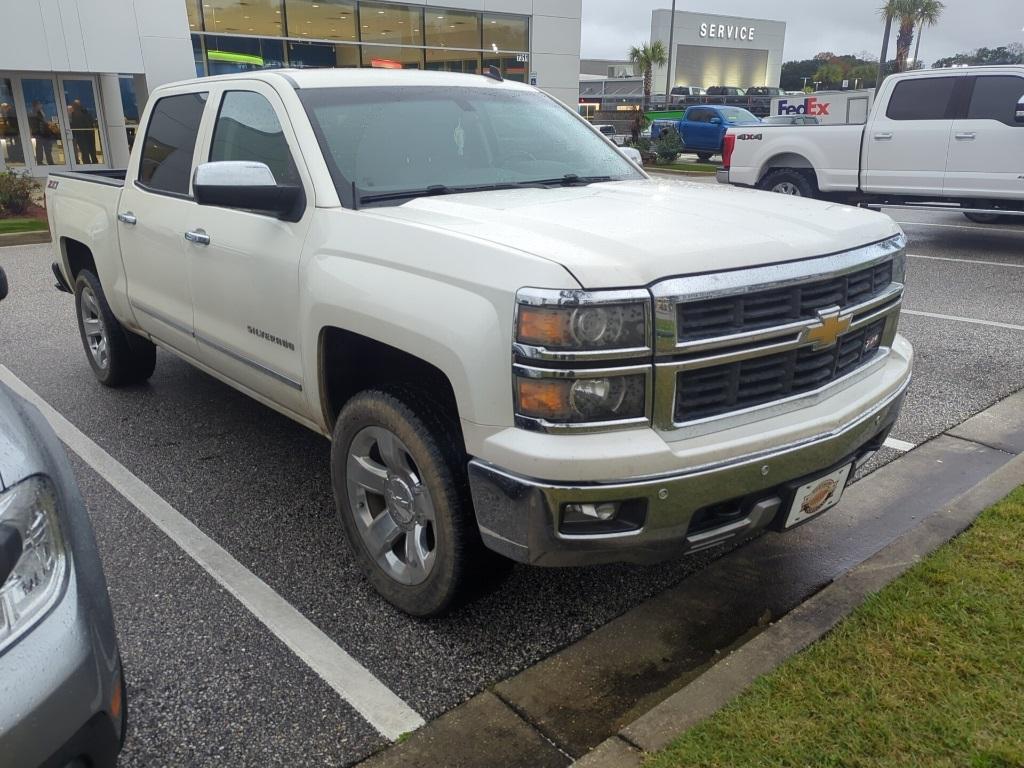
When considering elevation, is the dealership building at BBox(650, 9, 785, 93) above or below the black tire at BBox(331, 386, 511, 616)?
above

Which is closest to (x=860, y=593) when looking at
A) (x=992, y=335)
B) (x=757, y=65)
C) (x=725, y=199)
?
(x=725, y=199)

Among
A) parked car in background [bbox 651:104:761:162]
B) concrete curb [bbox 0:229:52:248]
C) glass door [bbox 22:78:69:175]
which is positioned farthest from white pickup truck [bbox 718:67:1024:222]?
glass door [bbox 22:78:69:175]

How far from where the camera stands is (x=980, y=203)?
1068 centimetres

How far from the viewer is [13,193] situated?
1476 cm

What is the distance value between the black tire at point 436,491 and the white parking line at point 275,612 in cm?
32

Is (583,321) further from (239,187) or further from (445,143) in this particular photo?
(445,143)

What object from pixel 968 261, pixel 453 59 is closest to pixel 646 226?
pixel 968 261

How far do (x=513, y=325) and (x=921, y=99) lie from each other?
1045 centimetres

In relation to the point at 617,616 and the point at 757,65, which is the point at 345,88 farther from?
the point at 757,65

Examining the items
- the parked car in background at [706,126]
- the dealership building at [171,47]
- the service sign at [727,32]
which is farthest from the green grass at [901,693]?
the service sign at [727,32]

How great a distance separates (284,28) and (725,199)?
22415 mm

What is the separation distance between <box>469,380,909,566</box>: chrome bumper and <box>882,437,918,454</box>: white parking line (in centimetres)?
218

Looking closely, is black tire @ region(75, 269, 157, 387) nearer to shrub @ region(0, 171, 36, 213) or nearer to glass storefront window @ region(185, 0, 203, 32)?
shrub @ region(0, 171, 36, 213)

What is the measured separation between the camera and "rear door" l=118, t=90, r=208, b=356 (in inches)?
171
